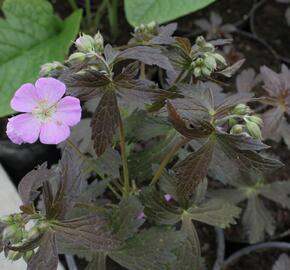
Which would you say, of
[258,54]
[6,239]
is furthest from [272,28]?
[6,239]

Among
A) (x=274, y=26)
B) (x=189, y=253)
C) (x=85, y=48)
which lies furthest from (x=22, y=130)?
(x=274, y=26)

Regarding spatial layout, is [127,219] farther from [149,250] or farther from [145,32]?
[145,32]

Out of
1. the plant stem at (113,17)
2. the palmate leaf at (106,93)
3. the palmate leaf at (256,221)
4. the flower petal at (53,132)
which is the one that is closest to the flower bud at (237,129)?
the palmate leaf at (106,93)

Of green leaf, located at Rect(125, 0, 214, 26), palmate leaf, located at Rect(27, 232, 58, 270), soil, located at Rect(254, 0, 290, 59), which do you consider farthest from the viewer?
soil, located at Rect(254, 0, 290, 59)

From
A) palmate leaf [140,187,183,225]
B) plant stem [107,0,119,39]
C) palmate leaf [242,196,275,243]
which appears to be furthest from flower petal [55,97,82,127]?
plant stem [107,0,119,39]

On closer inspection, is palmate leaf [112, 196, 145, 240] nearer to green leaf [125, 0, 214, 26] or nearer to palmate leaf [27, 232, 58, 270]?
palmate leaf [27, 232, 58, 270]

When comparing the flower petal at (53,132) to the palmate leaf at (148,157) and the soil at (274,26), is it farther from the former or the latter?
the soil at (274,26)
